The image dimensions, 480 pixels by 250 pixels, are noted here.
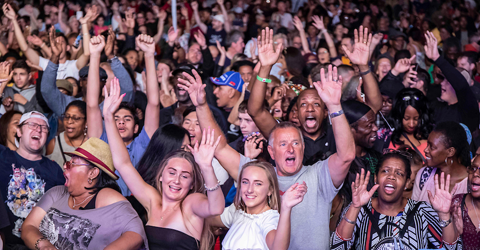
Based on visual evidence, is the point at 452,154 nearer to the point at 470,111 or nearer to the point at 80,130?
the point at 470,111

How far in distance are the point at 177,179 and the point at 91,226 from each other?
60 cm

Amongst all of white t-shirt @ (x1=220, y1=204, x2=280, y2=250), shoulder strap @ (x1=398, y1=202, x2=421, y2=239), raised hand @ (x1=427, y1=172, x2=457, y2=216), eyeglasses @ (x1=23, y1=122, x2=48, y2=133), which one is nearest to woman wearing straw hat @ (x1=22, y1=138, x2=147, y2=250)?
white t-shirt @ (x1=220, y1=204, x2=280, y2=250)

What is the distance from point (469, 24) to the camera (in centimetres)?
1073

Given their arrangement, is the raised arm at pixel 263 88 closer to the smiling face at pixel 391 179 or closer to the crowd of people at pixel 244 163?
the crowd of people at pixel 244 163

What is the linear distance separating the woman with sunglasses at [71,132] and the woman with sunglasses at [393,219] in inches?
101

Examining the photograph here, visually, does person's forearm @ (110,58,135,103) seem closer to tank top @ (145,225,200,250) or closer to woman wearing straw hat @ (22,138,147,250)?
woman wearing straw hat @ (22,138,147,250)

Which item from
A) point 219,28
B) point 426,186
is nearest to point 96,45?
point 426,186

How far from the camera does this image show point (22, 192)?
394cm

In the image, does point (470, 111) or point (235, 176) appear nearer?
point (235, 176)

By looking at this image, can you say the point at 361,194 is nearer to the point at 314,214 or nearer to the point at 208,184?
the point at 314,214

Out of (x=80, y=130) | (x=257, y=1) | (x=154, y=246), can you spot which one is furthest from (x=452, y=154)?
(x=257, y=1)

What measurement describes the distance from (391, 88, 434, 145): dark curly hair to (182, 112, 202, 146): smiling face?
182 centimetres

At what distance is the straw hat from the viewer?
3.38 metres

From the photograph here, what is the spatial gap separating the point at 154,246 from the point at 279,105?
2460 mm
